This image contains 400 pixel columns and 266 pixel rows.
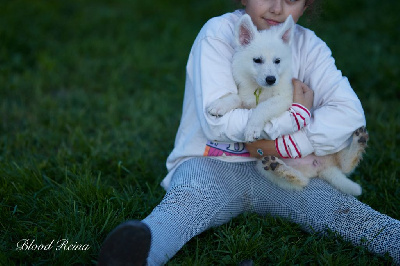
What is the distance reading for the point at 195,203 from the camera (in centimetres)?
245

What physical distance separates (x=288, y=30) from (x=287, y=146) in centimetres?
70

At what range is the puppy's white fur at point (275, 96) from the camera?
2570 mm

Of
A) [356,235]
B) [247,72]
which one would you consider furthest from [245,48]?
[356,235]

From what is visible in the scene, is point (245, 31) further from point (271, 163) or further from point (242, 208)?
point (242, 208)

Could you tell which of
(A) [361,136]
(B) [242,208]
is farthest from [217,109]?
(A) [361,136]

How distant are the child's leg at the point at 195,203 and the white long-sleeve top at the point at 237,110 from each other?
4.6 inches

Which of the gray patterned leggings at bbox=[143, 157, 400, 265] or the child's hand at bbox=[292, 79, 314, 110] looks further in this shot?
the child's hand at bbox=[292, 79, 314, 110]

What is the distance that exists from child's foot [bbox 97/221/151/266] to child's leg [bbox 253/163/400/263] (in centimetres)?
95

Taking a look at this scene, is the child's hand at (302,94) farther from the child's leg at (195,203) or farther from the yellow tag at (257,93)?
the child's leg at (195,203)

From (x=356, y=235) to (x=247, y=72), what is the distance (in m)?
1.10

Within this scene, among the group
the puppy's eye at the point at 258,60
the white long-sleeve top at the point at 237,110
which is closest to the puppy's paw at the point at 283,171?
the white long-sleeve top at the point at 237,110

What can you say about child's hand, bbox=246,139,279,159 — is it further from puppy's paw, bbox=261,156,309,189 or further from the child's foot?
the child's foot

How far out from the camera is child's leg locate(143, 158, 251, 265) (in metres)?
2.25

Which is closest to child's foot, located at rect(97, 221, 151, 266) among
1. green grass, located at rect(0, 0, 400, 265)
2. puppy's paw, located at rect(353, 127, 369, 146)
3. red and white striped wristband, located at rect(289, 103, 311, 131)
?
green grass, located at rect(0, 0, 400, 265)
